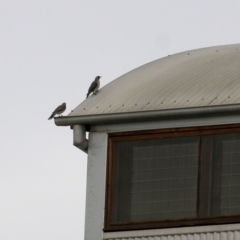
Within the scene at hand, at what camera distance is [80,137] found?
1065 inches

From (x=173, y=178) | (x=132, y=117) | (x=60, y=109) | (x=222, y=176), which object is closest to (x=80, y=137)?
(x=132, y=117)

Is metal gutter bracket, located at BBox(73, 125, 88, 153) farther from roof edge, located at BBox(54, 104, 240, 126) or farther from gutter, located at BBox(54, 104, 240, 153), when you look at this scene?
roof edge, located at BBox(54, 104, 240, 126)

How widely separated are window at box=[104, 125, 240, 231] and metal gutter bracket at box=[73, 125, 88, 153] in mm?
498

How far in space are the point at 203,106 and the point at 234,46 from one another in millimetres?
3384

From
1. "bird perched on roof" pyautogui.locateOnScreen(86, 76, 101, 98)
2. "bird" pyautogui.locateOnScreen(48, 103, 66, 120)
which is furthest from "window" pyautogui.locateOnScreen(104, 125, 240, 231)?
"bird" pyautogui.locateOnScreen(48, 103, 66, 120)

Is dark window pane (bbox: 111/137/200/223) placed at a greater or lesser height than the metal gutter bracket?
lesser

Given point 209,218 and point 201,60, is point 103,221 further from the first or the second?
point 201,60

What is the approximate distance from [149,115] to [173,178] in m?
1.21

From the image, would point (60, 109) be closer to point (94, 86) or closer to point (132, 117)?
point (94, 86)

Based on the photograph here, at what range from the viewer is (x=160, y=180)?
1046 inches

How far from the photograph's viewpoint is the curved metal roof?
1043 inches

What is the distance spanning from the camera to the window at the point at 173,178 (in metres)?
26.0

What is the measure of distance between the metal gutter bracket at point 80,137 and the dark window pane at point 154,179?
0.57 m

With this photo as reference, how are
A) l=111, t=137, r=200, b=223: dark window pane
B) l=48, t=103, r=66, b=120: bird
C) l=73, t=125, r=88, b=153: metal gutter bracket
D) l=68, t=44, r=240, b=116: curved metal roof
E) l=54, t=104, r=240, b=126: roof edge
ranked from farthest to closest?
l=48, t=103, r=66, b=120: bird < l=73, t=125, r=88, b=153: metal gutter bracket < l=68, t=44, r=240, b=116: curved metal roof < l=111, t=137, r=200, b=223: dark window pane < l=54, t=104, r=240, b=126: roof edge
